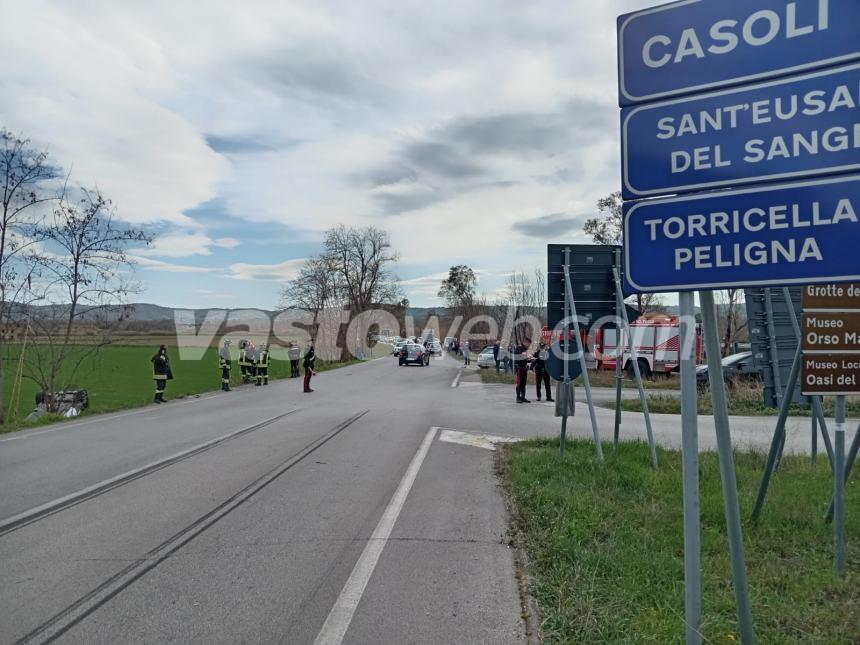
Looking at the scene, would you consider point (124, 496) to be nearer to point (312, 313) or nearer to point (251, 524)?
point (251, 524)

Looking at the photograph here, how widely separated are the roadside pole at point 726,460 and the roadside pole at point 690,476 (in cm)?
8

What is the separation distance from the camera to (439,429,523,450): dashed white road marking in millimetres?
10626

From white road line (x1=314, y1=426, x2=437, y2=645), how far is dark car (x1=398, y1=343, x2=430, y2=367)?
37.0 metres

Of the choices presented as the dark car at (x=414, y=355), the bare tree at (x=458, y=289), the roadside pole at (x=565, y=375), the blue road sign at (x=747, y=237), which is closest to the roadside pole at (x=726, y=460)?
the blue road sign at (x=747, y=237)

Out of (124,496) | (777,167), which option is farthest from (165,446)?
(777,167)

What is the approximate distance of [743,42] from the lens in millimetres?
2701

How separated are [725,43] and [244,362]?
1013 inches

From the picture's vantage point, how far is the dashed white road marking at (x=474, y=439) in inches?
418

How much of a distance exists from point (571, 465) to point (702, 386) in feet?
51.2

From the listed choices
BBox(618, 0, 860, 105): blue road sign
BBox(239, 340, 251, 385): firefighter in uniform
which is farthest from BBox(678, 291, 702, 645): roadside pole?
BBox(239, 340, 251, 385): firefighter in uniform

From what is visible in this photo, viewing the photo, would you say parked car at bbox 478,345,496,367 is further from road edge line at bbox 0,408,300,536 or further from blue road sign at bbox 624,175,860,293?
blue road sign at bbox 624,175,860,293

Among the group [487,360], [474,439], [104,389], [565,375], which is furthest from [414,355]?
[565,375]

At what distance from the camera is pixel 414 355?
145ft

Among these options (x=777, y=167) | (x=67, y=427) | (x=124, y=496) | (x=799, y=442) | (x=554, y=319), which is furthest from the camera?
(x=67, y=427)
